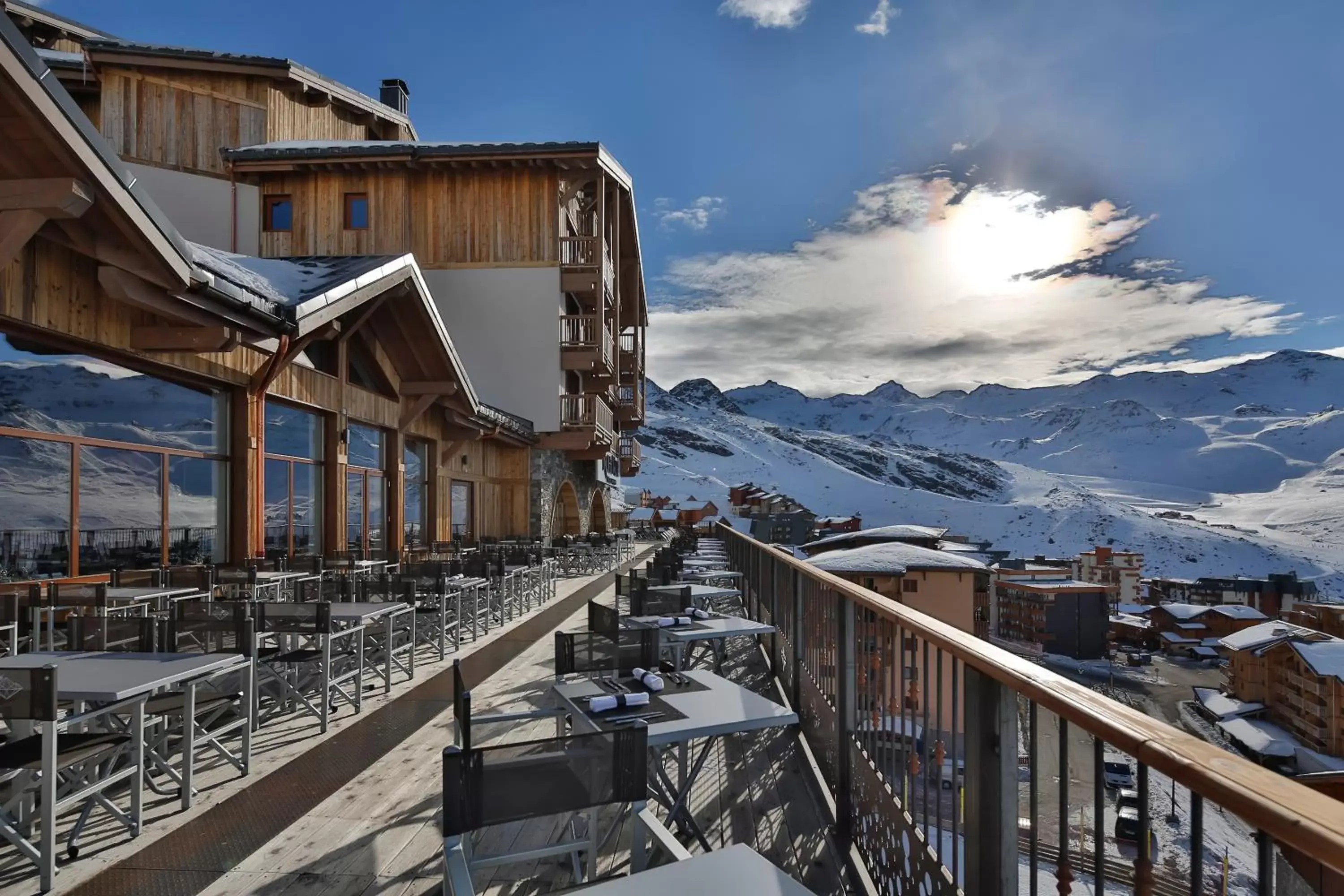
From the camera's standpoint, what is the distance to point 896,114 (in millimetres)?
17047

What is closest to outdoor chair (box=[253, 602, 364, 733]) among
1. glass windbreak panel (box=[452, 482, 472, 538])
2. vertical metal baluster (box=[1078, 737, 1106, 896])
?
vertical metal baluster (box=[1078, 737, 1106, 896])

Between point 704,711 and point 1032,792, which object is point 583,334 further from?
point 1032,792

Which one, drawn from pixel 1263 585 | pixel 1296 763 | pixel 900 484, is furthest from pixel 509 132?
pixel 900 484

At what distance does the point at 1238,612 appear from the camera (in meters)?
45.4

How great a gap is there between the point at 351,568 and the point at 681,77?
11491 millimetres

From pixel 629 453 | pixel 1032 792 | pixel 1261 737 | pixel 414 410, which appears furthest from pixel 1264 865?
pixel 629 453

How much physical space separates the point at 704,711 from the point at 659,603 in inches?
128

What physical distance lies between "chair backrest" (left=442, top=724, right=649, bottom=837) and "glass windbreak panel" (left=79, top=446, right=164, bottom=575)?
7358 millimetres

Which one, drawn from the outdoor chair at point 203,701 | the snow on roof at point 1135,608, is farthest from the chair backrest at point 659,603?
the snow on roof at point 1135,608

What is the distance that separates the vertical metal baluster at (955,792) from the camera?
7.29 feet

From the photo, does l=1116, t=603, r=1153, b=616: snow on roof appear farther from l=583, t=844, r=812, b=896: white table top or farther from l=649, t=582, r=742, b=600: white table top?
l=583, t=844, r=812, b=896: white table top

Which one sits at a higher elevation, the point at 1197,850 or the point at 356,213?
the point at 356,213

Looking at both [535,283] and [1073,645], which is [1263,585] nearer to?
[1073,645]

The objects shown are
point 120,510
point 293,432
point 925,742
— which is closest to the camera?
point 925,742
